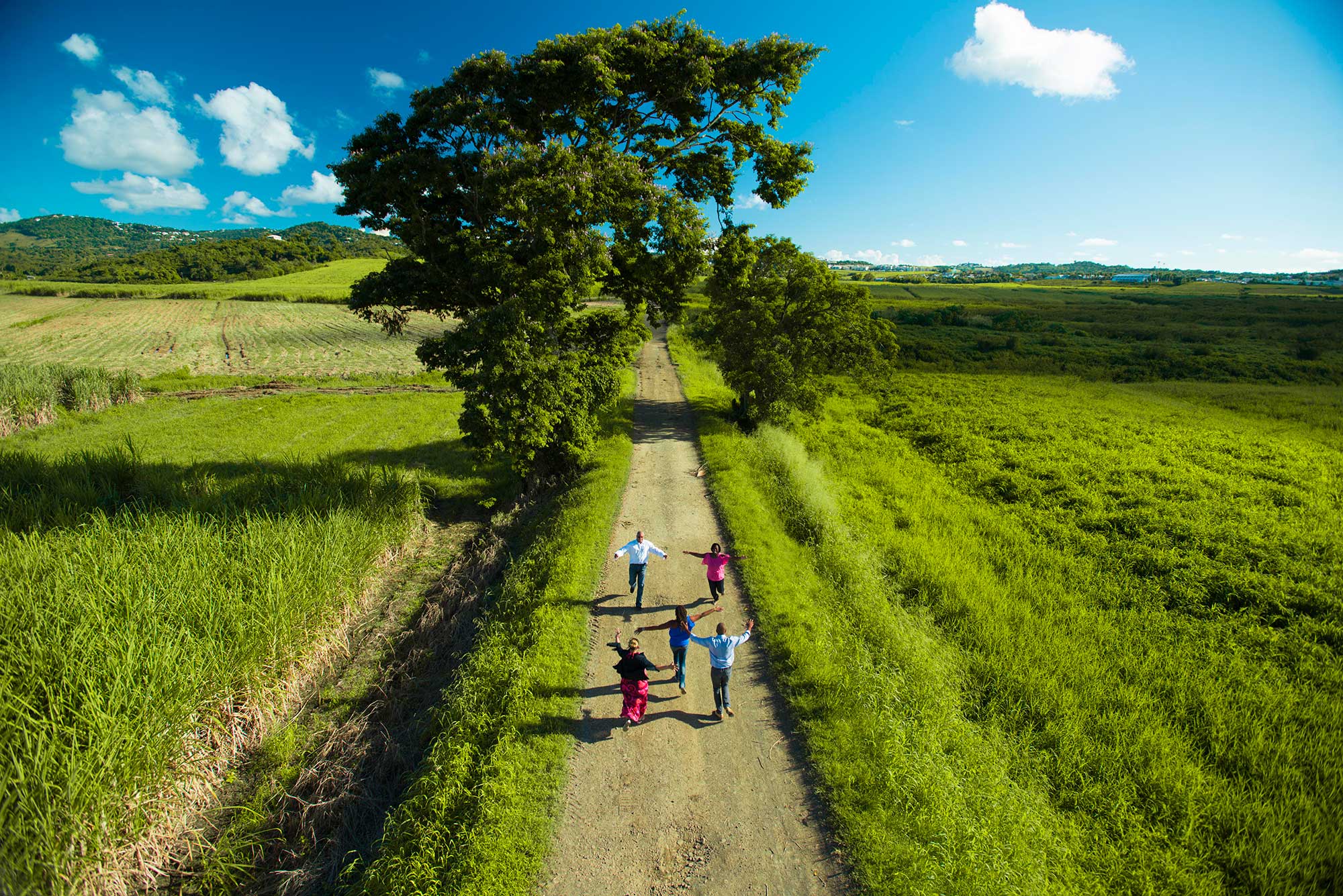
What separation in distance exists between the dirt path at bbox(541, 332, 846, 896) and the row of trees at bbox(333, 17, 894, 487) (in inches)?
293

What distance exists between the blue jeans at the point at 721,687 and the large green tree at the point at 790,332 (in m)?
17.4

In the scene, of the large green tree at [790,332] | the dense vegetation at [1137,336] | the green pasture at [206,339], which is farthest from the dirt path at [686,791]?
the dense vegetation at [1137,336]

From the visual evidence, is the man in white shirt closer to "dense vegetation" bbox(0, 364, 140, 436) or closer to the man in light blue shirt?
the man in light blue shirt

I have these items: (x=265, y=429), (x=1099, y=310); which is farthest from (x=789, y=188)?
(x=1099, y=310)

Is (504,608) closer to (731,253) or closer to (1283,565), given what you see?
(731,253)

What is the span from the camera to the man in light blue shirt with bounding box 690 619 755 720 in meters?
8.12

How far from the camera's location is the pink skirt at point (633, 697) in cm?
809

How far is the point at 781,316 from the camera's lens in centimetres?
2533

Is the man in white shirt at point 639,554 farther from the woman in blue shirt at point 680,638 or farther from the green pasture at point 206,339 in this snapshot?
the green pasture at point 206,339

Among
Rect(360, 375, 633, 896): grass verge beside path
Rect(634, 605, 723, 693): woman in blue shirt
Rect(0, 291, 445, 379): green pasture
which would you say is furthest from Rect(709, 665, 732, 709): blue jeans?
Rect(0, 291, 445, 379): green pasture

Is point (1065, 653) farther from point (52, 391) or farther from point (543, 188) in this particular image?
point (52, 391)

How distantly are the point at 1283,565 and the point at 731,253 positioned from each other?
16857 millimetres

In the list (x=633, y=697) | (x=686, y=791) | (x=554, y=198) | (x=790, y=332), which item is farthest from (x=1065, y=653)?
(x=790, y=332)

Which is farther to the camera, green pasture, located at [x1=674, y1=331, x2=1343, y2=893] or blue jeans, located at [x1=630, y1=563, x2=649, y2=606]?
blue jeans, located at [x1=630, y1=563, x2=649, y2=606]
